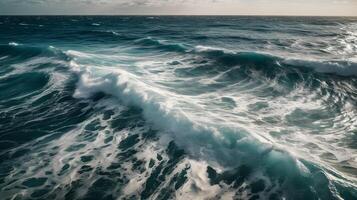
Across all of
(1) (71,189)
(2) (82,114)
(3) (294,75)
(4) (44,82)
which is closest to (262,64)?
(3) (294,75)

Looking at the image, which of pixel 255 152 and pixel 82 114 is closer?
pixel 255 152

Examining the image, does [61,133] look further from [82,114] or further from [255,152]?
[255,152]

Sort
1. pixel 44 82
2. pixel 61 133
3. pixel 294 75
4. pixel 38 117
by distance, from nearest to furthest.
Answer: pixel 61 133 < pixel 38 117 < pixel 44 82 < pixel 294 75

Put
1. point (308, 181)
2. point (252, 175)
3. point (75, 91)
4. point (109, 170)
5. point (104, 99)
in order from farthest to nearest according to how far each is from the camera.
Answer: point (75, 91) < point (104, 99) < point (109, 170) < point (252, 175) < point (308, 181)

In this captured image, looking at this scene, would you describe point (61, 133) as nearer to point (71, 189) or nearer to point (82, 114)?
point (82, 114)

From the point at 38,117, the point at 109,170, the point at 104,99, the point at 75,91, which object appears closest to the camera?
the point at 109,170

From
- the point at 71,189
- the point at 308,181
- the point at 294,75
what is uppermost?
the point at 294,75

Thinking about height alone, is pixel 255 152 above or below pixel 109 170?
above

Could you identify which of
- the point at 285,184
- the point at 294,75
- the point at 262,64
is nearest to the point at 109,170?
the point at 285,184

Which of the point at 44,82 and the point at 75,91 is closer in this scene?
the point at 75,91
